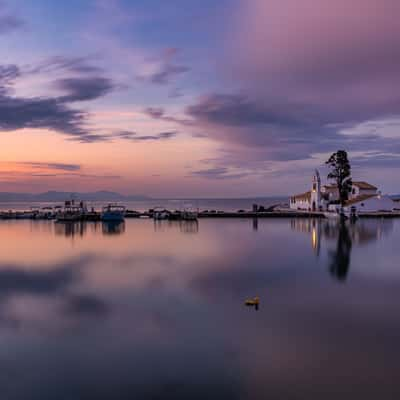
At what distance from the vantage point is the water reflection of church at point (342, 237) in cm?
2378

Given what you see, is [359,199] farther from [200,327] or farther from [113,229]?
[200,327]

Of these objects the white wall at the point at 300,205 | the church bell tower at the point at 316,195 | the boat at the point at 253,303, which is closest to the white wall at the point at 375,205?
the church bell tower at the point at 316,195

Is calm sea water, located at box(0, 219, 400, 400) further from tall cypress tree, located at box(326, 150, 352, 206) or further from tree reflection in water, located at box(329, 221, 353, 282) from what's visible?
tall cypress tree, located at box(326, 150, 352, 206)

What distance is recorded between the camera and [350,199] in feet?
204

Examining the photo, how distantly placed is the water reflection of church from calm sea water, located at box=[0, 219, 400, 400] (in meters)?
0.39

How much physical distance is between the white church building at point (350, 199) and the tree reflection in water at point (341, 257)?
21.7 metres

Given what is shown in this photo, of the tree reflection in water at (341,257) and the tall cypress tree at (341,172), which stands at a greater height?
the tall cypress tree at (341,172)

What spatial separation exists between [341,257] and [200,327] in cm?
1692

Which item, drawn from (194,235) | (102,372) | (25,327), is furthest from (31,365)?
(194,235)

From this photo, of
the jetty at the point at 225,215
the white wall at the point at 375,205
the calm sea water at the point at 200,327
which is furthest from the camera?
the white wall at the point at 375,205

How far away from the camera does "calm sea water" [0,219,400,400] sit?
28.3 ft

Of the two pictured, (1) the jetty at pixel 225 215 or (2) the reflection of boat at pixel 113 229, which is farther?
(1) the jetty at pixel 225 215

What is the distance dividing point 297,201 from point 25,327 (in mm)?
63060

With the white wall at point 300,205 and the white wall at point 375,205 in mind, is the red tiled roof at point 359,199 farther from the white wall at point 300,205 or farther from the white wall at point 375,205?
the white wall at point 300,205
